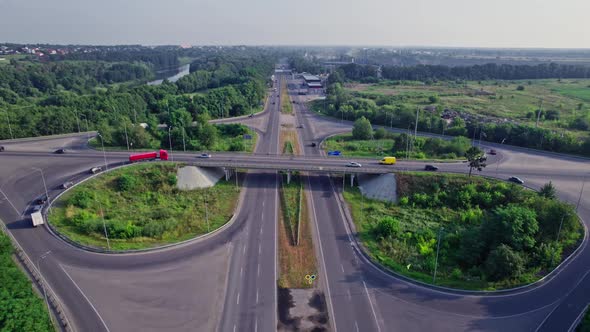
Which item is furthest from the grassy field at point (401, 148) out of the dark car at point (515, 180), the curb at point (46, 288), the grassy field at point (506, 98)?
the curb at point (46, 288)

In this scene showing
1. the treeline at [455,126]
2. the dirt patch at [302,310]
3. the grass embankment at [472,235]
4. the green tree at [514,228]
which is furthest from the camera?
the treeline at [455,126]

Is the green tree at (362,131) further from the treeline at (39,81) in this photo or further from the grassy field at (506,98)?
the treeline at (39,81)

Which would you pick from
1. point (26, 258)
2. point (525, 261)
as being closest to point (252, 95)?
point (26, 258)

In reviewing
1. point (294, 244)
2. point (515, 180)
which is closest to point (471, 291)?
point (294, 244)

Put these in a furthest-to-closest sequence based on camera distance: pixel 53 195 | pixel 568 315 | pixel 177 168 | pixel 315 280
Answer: pixel 177 168 < pixel 53 195 < pixel 315 280 < pixel 568 315

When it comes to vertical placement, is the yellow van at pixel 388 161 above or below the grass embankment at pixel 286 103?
below

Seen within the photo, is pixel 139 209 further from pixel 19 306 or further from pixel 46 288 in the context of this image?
pixel 19 306

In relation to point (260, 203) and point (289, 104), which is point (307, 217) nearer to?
point (260, 203)
